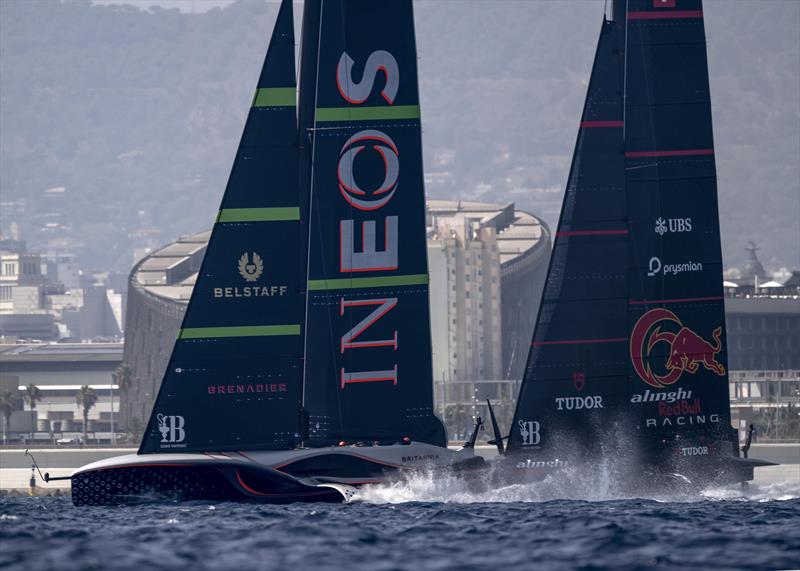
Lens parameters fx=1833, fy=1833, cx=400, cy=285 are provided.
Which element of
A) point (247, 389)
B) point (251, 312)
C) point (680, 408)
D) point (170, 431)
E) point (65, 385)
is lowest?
point (170, 431)

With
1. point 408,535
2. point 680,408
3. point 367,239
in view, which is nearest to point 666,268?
point 680,408

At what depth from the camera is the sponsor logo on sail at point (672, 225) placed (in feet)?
112

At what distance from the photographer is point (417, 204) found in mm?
32094

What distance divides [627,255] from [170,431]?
9292 mm

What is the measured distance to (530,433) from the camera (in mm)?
33781

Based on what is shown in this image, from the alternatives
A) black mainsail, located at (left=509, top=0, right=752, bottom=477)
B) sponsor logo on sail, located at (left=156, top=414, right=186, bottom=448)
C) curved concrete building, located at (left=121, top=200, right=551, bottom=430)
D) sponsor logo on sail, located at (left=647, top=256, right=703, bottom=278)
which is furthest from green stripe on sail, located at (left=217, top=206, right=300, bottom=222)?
curved concrete building, located at (left=121, top=200, right=551, bottom=430)

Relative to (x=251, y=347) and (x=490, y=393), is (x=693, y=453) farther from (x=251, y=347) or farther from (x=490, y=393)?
(x=490, y=393)

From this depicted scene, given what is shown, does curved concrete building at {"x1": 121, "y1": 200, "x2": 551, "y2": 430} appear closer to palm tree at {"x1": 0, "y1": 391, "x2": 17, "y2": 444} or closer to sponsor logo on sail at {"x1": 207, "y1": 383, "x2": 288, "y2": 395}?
palm tree at {"x1": 0, "y1": 391, "x2": 17, "y2": 444}

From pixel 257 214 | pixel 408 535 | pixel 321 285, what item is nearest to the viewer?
pixel 408 535

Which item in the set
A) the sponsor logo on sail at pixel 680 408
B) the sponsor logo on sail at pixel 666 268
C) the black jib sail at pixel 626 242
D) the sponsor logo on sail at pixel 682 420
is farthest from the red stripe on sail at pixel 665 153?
the sponsor logo on sail at pixel 682 420

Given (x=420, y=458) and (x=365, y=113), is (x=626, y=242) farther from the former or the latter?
(x=420, y=458)

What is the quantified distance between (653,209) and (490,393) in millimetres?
101264

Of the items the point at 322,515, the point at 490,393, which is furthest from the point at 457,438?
the point at 322,515

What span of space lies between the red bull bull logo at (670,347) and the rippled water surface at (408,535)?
11.3 feet
